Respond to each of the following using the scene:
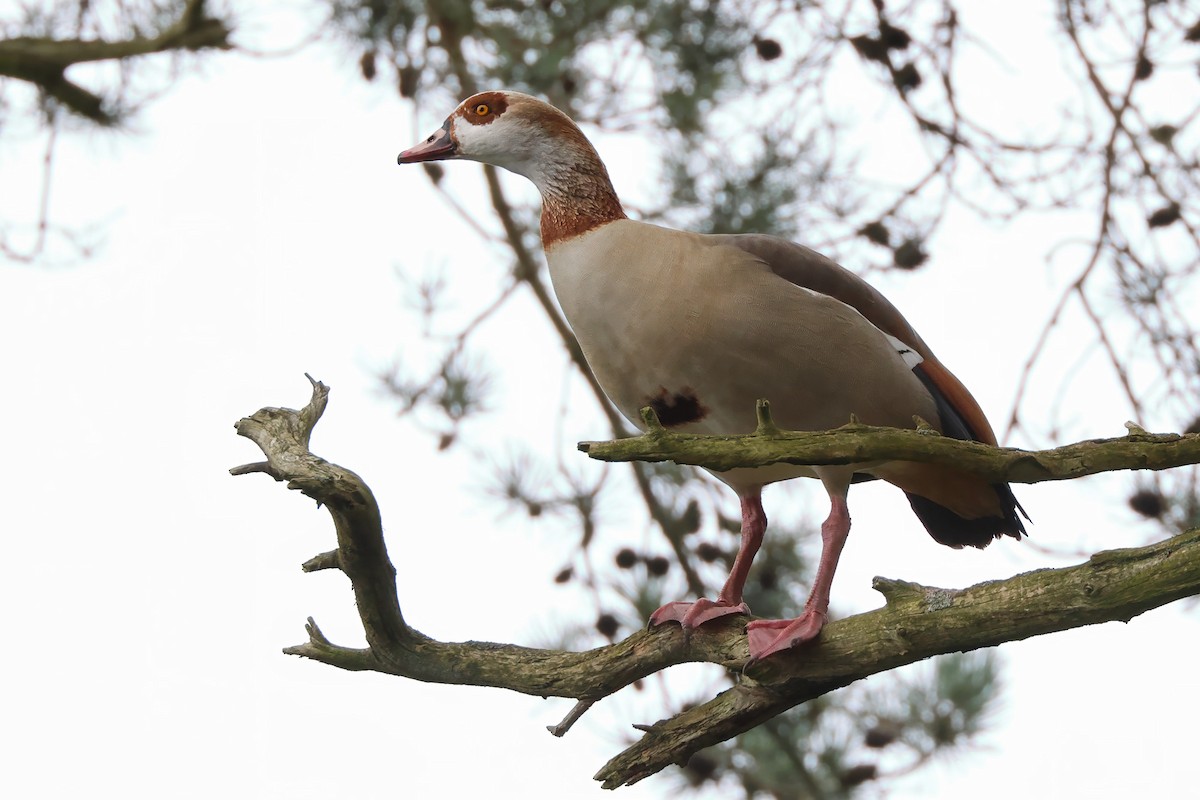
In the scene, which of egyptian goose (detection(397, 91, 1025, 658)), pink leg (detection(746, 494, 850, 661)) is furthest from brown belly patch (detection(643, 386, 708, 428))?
pink leg (detection(746, 494, 850, 661))

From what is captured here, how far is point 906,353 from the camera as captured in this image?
2.49 meters

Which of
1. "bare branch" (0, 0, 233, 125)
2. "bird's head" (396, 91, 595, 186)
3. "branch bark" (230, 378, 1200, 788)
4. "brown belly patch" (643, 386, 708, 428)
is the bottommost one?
"branch bark" (230, 378, 1200, 788)

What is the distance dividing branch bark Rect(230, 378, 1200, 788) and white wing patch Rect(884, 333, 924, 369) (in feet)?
1.78

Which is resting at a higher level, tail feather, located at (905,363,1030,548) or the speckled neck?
the speckled neck

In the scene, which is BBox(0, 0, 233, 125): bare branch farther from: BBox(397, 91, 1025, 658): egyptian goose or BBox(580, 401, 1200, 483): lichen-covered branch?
BBox(580, 401, 1200, 483): lichen-covered branch

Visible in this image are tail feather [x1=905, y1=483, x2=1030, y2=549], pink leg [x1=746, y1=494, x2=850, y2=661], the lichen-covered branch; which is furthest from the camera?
tail feather [x1=905, y1=483, x2=1030, y2=549]

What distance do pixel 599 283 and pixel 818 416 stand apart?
1.36ft

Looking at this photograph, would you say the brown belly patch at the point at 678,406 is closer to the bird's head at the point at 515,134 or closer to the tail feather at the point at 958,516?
the tail feather at the point at 958,516

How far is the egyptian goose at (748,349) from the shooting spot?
2250mm

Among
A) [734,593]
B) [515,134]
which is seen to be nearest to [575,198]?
[515,134]

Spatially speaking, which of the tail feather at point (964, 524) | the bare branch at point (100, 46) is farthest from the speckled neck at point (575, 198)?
the bare branch at point (100, 46)

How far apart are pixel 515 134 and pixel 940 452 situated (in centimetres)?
122

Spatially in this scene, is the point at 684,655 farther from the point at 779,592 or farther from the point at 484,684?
the point at 779,592

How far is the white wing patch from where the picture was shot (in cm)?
246
